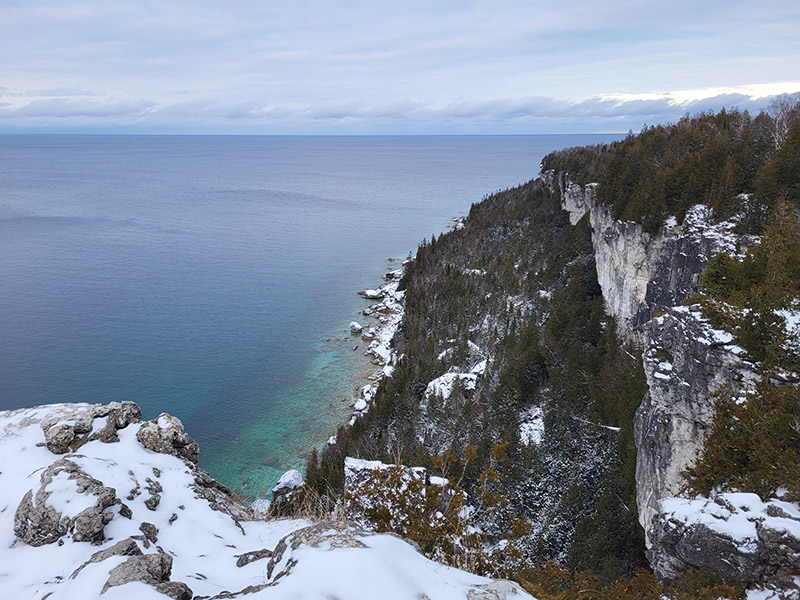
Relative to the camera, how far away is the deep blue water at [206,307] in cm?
3941

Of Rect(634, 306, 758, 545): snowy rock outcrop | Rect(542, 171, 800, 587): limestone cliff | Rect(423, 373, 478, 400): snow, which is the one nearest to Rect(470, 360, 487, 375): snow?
Rect(423, 373, 478, 400): snow

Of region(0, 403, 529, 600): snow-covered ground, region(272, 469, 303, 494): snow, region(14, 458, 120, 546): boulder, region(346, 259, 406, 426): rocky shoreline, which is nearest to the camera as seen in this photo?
region(0, 403, 529, 600): snow-covered ground

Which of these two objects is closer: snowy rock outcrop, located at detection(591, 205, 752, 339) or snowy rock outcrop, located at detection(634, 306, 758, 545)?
snowy rock outcrop, located at detection(634, 306, 758, 545)

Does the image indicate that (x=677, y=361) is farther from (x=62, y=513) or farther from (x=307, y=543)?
(x=62, y=513)

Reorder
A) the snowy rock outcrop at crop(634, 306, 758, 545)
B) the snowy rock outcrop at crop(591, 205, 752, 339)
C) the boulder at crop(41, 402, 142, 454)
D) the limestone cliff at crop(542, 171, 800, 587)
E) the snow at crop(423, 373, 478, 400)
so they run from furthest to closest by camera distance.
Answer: the snow at crop(423, 373, 478, 400) → the snowy rock outcrop at crop(591, 205, 752, 339) → the snowy rock outcrop at crop(634, 306, 758, 545) → the boulder at crop(41, 402, 142, 454) → the limestone cliff at crop(542, 171, 800, 587)

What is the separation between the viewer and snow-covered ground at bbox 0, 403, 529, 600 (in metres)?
7.53

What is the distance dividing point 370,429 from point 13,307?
45492 mm

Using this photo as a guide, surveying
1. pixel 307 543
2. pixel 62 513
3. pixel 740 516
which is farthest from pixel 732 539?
pixel 62 513

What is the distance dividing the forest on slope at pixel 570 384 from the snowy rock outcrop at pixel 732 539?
Result: 538 millimetres

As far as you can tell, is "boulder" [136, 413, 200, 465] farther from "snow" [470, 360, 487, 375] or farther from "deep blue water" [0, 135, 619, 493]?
"snow" [470, 360, 487, 375]

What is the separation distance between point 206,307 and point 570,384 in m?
43.4

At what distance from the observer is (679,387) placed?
1486cm

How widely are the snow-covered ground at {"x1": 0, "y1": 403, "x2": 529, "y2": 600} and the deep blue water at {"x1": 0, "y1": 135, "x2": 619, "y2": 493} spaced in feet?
66.1

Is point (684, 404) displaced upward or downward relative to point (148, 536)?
upward
